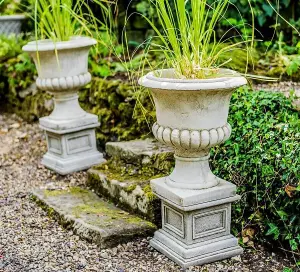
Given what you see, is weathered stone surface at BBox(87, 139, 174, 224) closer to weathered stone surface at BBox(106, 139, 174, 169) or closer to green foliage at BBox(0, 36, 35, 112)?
weathered stone surface at BBox(106, 139, 174, 169)

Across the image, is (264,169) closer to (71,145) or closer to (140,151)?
(140,151)

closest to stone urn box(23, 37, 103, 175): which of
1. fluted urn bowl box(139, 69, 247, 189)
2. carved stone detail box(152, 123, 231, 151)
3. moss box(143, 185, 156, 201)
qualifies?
moss box(143, 185, 156, 201)

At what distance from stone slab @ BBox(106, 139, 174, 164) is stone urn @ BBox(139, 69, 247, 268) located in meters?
0.60

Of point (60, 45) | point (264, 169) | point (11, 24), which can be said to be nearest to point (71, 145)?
point (60, 45)

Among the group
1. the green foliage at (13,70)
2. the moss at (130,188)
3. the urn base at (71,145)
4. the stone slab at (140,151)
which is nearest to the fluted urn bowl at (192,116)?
the moss at (130,188)

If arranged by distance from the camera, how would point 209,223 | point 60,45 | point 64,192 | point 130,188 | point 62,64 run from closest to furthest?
point 209,223
point 130,188
point 64,192
point 60,45
point 62,64

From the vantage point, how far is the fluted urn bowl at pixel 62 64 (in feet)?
13.5

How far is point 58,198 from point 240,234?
127 cm

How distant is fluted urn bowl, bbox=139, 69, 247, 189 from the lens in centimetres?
269

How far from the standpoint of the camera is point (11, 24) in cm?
676

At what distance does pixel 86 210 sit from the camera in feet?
11.6

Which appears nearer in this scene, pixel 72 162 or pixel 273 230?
pixel 273 230

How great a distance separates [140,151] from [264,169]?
3.26 ft

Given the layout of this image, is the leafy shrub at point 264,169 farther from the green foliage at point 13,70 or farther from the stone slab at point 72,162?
the green foliage at point 13,70
